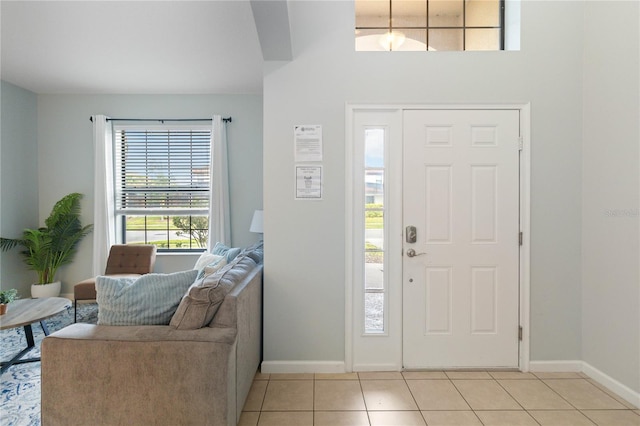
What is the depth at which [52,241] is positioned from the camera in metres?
4.07

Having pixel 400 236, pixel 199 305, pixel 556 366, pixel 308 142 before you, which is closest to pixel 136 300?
pixel 199 305

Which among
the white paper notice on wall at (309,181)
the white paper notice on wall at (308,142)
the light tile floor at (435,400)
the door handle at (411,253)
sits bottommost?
the light tile floor at (435,400)

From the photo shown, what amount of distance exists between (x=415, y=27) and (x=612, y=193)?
188 centimetres

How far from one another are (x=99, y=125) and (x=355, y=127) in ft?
11.6

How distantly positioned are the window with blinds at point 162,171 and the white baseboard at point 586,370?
385 cm

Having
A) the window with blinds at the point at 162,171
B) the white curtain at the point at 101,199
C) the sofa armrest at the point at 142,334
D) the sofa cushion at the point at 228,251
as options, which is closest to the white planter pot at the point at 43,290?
the white curtain at the point at 101,199

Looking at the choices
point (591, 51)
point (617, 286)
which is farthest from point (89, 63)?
point (617, 286)

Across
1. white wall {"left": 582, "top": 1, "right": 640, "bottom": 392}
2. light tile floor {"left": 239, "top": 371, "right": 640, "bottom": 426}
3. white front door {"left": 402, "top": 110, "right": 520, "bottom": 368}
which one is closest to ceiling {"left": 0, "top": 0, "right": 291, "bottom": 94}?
white front door {"left": 402, "top": 110, "right": 520, "bottom": 368}

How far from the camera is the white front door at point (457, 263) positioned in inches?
100

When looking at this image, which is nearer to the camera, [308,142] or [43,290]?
[308,142]

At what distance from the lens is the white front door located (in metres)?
2.55

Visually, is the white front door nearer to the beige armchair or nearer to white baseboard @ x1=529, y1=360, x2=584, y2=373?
white baseboard @ x1=529, y1=360, x2=584, y2=373

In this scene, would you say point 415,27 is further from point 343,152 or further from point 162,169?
point 162,169

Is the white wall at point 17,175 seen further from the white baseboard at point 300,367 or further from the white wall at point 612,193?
the white wall at point 612,193
